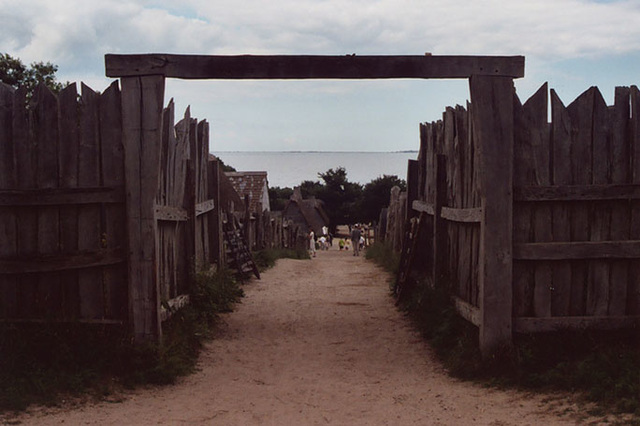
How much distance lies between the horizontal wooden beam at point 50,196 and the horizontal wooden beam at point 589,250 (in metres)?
4.47

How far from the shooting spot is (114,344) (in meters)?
6.93

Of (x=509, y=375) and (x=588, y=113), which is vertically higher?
(x=588, y=113)

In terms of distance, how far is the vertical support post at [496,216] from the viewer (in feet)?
22.8

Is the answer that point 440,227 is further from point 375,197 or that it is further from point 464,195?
point 375,197

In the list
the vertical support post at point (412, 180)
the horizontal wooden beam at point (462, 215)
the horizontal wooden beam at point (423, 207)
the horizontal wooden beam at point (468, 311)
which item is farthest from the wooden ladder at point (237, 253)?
the horizontal wooden beam at point (468, 311)

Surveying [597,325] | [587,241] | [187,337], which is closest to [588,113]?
[587,241]

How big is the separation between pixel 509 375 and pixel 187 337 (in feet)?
11.9

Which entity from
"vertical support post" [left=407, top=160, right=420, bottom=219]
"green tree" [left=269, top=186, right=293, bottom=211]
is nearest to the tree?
"green tree" [left=269, top=186, right=293, bottom=211]

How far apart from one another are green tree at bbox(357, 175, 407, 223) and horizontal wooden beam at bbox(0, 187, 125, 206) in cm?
6378

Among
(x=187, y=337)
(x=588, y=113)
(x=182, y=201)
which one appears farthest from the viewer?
(x=182, y=201)

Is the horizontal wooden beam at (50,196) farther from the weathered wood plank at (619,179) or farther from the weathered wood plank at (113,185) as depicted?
the weathered wood plank at (619,179)

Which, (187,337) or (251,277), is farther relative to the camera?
(251,277)

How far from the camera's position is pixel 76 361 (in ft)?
21.8

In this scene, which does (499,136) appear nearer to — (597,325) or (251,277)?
(597,325)
